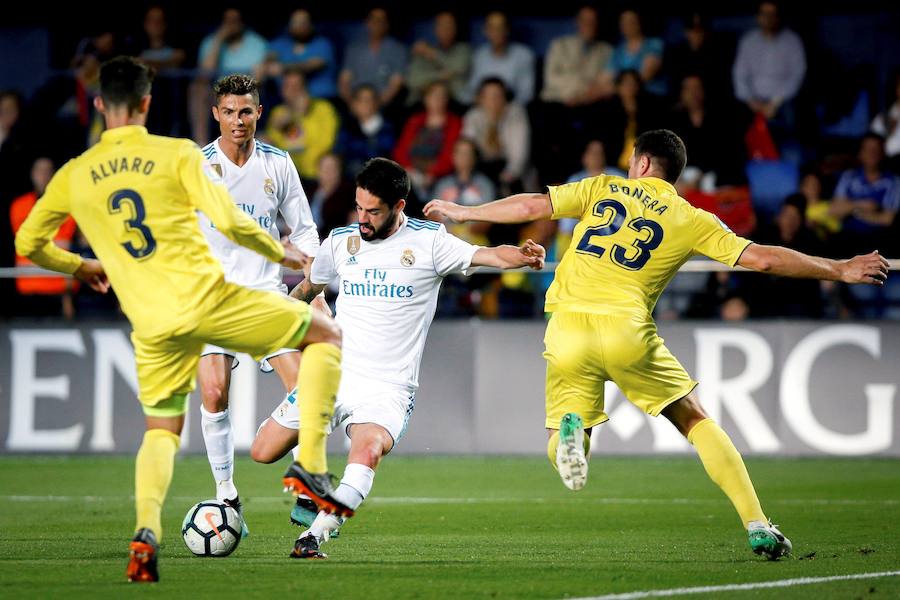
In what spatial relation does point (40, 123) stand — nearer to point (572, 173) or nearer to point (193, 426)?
point (193, 426)

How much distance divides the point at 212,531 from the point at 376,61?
994 cm

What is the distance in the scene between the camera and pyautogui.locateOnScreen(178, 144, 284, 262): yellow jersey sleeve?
20.4 feet

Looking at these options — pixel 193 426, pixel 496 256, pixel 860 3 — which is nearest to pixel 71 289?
pixel 193 426

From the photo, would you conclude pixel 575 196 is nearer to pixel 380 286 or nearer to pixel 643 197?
pixel 643 197

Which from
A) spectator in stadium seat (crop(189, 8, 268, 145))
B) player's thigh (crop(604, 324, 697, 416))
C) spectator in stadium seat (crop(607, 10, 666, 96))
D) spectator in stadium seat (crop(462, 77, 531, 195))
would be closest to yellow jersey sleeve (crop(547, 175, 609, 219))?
player's thigh (crop(604, 324, 697, 416))

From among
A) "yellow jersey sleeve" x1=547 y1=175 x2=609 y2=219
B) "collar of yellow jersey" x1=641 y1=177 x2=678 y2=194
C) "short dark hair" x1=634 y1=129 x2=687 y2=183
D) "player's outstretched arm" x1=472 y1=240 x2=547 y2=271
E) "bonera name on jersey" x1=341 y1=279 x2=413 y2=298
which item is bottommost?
"bonera name on jersey" x1=341 y1=279 x2=413 y2=298

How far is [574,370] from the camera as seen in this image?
7.59 metres

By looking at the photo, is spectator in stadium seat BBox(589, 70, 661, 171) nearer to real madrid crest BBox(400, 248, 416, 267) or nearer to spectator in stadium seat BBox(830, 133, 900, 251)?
spectator in stadium seat BBox(830, 133, 900, 251)

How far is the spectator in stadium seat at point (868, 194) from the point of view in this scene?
14.1 meters

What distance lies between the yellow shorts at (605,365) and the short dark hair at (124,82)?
258cm

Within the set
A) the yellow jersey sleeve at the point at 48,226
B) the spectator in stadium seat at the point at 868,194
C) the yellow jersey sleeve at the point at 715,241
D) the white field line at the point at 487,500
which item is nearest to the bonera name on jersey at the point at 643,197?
the yellow jersey sleeve at the point at 715,241

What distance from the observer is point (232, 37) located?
54.1 feet

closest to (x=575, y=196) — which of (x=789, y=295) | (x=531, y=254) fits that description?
(x=531, y=254)

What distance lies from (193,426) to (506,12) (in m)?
6.74
